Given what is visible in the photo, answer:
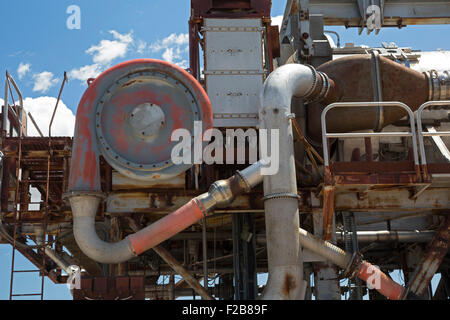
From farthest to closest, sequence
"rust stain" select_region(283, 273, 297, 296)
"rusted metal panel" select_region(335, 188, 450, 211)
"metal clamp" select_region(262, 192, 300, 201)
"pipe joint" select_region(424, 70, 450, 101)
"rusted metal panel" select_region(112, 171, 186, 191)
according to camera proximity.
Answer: "pipe joint" select_region(424, 70, 450, 101) < "rusted metal panel" select_region(335, 188, 450, 211) < "rusted metal panel" select_region(112, 171, 186, 191) < "metal clamp" select_region(262, 192, 300, 201) < "rust stain" select_region(283, 273, 297, 296)

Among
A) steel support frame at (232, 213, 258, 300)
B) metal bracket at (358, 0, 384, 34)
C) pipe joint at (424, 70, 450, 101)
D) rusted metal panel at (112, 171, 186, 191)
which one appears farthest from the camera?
metal bracket at (358, 0, 384, 34)

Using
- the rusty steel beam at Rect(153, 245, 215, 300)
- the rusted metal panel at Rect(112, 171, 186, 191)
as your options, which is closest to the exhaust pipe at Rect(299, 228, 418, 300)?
the rusty steel beam at Rect(153, 245, 215, 300)

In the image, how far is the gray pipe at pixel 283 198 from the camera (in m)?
9.56

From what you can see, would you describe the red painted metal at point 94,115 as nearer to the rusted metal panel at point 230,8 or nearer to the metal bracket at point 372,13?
the rusted metal panel at point 230,8

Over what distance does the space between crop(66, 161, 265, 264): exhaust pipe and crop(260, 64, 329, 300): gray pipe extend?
44 cm

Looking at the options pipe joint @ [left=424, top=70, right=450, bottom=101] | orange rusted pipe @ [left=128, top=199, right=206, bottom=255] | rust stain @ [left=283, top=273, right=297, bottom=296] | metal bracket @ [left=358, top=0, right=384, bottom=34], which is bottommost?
rust stain @ [left=283, top=273, right=297, bottom=296]

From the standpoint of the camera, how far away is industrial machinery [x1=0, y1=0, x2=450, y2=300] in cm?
1011

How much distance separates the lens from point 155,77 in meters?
10.9

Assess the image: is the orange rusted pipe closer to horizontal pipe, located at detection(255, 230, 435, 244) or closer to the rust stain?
the rust stain

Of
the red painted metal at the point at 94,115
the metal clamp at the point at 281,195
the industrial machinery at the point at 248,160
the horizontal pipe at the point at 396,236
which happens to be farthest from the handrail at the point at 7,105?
A: the horizontal pipe at the point at 396,236

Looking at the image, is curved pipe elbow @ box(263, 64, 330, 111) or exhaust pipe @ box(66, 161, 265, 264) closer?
exhaust pipe @ box(66, 161, 265, 264)
